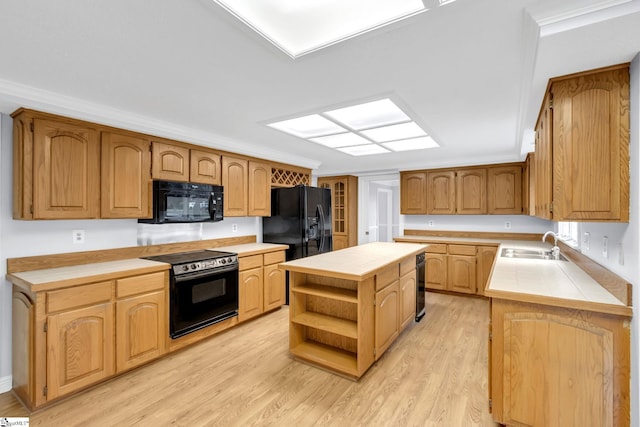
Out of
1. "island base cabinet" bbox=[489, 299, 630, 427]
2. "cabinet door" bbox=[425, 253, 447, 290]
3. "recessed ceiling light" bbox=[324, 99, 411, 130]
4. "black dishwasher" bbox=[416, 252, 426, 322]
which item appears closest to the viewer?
"island base cabinet" bbox=[489, 299, 630, 427]

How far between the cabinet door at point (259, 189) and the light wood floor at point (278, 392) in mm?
1767

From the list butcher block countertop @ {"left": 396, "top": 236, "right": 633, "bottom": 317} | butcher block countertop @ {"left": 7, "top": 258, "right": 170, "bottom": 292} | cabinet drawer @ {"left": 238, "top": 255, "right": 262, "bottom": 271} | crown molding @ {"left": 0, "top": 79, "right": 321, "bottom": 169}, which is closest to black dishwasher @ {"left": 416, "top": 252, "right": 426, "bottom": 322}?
butcher block countertop @ {"left": 396, "top": 236, "right": 633, "bottom": 317}

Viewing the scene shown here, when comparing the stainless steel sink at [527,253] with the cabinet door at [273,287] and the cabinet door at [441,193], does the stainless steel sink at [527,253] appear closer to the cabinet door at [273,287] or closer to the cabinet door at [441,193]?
the cabinet door at [441,193]

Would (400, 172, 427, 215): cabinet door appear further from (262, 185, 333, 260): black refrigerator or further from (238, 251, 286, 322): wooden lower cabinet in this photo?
(238, 251, 286, 322): wooden lower cabinet

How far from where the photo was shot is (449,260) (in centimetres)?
479

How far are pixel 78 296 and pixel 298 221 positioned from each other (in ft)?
8.35

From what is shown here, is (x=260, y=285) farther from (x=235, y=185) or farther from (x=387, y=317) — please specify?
(x=387, y=317)

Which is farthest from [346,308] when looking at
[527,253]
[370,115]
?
[527,253]

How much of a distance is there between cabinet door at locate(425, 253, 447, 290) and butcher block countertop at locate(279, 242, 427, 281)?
168 centimetres

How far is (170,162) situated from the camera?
314cm

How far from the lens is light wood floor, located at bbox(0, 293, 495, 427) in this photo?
77.9 inches

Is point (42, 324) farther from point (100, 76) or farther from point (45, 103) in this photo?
point (100, 76)

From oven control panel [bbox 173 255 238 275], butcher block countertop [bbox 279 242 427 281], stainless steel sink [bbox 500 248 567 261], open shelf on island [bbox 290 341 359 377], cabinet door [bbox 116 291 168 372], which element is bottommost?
open shelf on island [bbox 290 341 359 377]

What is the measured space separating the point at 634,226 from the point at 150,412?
3079 mm
